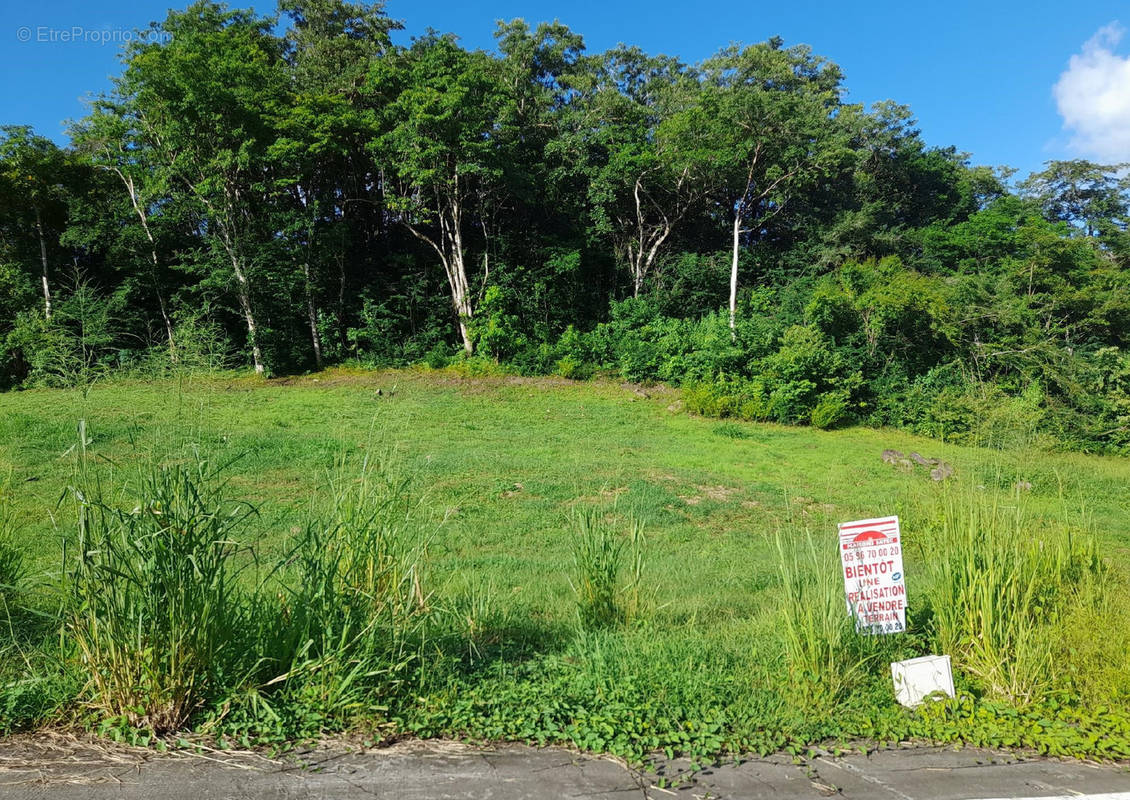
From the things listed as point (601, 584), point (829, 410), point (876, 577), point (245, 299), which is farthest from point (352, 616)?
point (245, 299)

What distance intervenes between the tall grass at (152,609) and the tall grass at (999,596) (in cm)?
444

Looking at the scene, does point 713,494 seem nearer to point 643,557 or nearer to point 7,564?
point 643,557

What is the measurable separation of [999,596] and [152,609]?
4897 millimetres

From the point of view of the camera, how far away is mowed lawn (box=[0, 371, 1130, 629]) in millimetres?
5707

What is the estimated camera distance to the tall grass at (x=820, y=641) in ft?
12.6

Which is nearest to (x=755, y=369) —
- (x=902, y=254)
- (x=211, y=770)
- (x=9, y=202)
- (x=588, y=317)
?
(x=588, y=317)

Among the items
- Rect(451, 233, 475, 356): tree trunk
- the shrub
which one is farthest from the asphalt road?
Rect(451, 233, 475, 356): tree trunk

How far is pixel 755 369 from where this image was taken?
21188 millimetres

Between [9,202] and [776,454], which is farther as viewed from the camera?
[9,202]

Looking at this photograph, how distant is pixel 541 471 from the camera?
1213 cm

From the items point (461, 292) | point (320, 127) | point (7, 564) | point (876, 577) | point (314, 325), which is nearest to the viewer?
point (876, 577)

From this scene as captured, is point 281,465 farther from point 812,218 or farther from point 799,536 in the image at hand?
point 812,218

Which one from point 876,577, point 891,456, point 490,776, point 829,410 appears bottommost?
point 490,776

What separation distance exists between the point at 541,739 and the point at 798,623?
179cm
